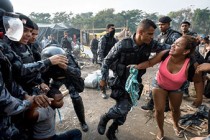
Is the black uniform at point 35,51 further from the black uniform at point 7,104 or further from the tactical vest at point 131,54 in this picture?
the black uniform at point 7,104

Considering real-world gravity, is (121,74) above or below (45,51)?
below

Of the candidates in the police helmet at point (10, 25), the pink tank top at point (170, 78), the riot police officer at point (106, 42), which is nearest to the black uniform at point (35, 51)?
the police helmet at point (10, 25)

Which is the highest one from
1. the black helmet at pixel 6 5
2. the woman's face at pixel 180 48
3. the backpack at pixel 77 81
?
the black helmet at pixel 6 5

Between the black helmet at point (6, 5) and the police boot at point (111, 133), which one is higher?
the black helmet at point (6, 5)

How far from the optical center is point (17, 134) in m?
1.88

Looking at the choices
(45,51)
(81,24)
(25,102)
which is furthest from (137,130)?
(81,24)

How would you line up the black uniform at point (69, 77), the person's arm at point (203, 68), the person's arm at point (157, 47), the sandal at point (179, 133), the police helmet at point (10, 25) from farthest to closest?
1. the sandal at point (179, 133)
2. the person's arm at point (157, 47)
3. the black uniform at point (69, 77)
4. the person's arm at point (203, 68)
5. the police helmet at point (10, 25)

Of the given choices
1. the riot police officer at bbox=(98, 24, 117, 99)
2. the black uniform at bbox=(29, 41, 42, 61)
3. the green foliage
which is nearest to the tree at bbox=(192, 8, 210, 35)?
the green foliage

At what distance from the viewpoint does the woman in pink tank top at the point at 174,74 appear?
3168 mm

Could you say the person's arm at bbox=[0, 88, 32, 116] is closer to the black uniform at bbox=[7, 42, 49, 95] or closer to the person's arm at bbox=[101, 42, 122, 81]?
the black uniform at bbox=[7, 42, 49, 95]

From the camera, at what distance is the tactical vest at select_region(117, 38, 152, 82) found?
3369 millimetres

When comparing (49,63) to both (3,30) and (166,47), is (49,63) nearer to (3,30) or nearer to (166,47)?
(3,30)

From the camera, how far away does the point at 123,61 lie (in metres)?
3.43

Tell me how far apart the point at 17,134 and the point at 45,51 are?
1.58 metres
